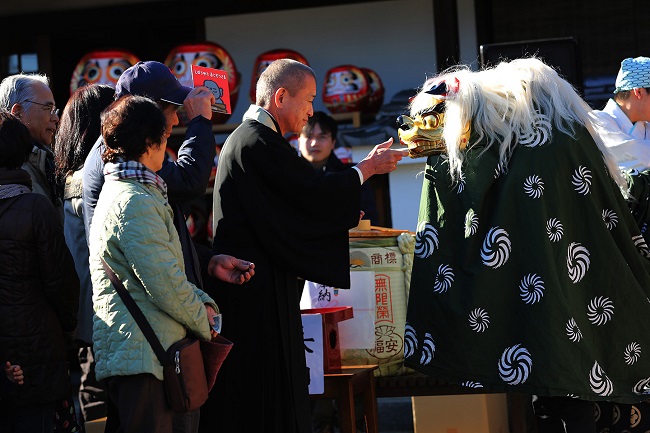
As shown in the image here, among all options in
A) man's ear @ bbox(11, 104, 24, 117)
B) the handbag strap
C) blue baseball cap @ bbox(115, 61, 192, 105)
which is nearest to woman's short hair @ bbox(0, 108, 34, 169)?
blue baseball cap @ bbox(115, 61, 192, 105)

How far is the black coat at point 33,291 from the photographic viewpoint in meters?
3.54

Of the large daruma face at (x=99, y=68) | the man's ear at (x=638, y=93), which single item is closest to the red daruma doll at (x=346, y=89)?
the large daruma face at (x=99, y=68)

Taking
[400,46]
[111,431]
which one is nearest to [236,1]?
[400,46]

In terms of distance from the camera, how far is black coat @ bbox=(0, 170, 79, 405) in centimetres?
354

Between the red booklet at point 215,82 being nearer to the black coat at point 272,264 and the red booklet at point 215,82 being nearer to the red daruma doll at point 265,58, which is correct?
the black coat at point 272,264

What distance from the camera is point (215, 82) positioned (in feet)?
12.7

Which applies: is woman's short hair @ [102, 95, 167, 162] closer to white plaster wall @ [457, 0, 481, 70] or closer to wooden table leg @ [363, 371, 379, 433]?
wooden table leg @ [363, 371, 379, 433]

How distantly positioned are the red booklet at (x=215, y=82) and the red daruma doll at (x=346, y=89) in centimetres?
286

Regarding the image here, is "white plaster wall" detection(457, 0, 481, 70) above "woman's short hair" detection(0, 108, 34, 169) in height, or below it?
above

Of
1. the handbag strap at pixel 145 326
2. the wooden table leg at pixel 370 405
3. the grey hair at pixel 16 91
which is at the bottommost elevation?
the wooden table leg at pixel 370 405

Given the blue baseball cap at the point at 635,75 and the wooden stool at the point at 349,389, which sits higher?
the blue baseball cap at the point at 635,75

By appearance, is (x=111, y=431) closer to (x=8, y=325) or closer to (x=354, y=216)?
(x=8, y=325)

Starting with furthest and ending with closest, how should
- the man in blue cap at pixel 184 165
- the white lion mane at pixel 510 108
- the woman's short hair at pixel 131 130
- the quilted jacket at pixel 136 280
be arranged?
the white lion mane at pixel 510 108 → the man in blue cap at pixel 184 165 → the woman's short hair at pixel 131 130 → the quilted jacket at pixel 136 280

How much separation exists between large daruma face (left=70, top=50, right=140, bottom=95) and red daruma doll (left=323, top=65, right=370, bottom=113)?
1351mm
